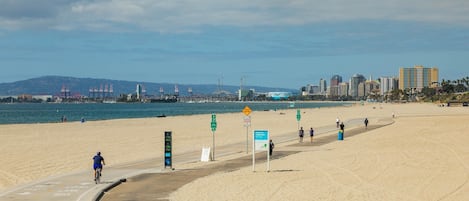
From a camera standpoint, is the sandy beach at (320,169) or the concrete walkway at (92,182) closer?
the concrete walkway at (92,182)

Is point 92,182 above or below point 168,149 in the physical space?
below

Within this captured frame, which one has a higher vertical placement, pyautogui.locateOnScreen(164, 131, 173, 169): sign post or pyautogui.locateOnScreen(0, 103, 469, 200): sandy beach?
pyautogui.locateOnScreen(164, 131, 173, 169): sign post

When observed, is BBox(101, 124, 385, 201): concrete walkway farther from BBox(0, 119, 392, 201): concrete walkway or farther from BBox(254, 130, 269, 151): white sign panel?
BBox(254, 130, 269, 151): white sign panel

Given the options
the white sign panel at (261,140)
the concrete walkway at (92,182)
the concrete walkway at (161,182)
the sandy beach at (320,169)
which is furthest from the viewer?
the white sign panel at (261,140)

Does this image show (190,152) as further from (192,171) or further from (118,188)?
(118,188)

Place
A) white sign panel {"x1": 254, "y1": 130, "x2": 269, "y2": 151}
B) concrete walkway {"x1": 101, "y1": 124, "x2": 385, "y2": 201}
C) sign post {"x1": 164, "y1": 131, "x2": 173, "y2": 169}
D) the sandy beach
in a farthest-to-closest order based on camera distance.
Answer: sign post {"x1": 164, "y1": 131, "x2": 173, "y2": 169}, white sign panel {"x1": 254, "y1": 130, "x2": 269, "y2": 151}, the sandy beach, concrete walkway {"x1": 101, "y1": 124, "x2": 385, "y2": 201}

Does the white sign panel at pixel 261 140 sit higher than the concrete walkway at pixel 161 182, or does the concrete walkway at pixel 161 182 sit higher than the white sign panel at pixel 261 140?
the white sign panel at pixel 261 140

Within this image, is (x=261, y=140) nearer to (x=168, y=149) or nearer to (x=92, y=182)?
(x=168, y=149)

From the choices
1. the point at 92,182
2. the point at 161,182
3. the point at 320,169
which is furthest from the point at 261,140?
the point at 92,182

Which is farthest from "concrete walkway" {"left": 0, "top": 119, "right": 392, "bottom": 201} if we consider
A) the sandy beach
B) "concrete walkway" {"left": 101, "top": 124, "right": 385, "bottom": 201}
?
the sandy beach

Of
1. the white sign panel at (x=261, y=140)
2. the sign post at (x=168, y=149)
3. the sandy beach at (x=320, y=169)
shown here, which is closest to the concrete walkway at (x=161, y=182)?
the sandy beach at (x=320, y=169)

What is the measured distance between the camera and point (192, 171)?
2375 cm

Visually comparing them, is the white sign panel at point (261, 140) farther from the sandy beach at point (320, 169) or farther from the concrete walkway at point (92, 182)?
the concrete walkway at point (92, 182)

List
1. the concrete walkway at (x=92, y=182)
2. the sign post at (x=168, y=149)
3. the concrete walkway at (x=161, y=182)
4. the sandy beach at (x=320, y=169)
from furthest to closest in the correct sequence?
the sign post at (x=168, y=149) → the sandy beach at (x=320, y=169) → the concrete walkway at (x=161, y=182) → the concrete walkway at (x=92, y=182)
